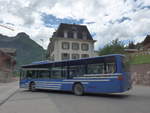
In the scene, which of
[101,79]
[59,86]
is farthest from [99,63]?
[59,86]

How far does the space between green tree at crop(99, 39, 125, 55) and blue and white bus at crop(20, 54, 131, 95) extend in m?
21.5

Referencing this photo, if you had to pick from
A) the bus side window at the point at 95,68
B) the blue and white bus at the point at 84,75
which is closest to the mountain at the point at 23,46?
the blue and white bus at the point at 84,75

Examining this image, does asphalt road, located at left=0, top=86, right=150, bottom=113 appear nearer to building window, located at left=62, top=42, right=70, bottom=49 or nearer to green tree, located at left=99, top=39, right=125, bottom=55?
green tree, located at left=99, top=39, right=125, bottom=55

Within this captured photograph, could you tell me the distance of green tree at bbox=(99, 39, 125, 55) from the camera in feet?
121

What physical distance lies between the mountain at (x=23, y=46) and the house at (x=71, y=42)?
121 ft

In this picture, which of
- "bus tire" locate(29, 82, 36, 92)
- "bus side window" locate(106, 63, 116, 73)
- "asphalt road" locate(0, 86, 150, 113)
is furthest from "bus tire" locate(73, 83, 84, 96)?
"bus tire" locate(29, 82, 36, 92)

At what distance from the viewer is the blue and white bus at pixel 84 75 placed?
488 inches

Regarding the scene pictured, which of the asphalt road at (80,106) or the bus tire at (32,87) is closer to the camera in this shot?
the asphalt road at (80,106)

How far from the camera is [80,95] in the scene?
566 inches

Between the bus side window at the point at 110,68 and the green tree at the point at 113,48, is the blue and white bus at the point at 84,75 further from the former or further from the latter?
the green tree at the point at 113,48

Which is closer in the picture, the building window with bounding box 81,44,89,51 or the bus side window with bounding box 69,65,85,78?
the bus side window with bounding box 69,65,85,78

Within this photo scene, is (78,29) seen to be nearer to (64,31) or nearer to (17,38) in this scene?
(64,31)

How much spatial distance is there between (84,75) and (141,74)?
11.5m

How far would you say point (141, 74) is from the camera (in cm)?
2311
